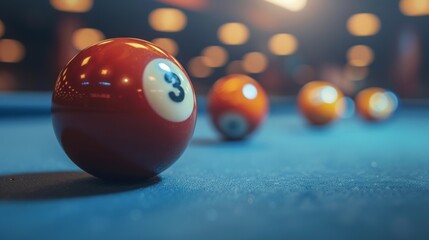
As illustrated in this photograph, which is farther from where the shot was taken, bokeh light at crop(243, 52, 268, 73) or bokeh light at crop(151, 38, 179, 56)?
bokeh light at crop(243, 52, 268, 73)

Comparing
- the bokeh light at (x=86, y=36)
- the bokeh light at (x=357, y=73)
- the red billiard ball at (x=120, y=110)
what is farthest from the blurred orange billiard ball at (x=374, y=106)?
the bokeh light at (x=357, y=73)

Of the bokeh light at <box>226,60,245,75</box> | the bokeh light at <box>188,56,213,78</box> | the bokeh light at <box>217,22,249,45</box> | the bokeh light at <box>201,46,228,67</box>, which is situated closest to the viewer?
the bokeh light at <box>217,22,249,45</box>

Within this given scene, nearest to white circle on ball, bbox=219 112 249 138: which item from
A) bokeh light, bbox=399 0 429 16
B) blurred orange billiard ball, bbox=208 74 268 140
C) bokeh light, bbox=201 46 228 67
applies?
blurred orange billiard ball, bbox=208 74 268 140

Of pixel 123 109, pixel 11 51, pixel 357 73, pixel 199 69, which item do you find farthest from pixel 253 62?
pixel 123 109

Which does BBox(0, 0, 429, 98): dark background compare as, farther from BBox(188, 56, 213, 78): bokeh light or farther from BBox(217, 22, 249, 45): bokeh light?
BBox(188, 56, 213, 78): bokeh light

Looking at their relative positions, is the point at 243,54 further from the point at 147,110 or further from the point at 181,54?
the point at 147,110

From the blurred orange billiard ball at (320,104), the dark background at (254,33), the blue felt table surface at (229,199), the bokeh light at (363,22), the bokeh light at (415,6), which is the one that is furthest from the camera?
the bokeh light at (363,22)

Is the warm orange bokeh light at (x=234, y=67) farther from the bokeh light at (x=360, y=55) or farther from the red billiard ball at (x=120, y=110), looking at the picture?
the red billiard ball at (x=120, y=110)

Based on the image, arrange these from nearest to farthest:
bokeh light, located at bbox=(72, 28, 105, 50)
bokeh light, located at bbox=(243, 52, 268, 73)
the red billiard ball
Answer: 1. the red billiard ball
2. bokeh light, located at bbox=(72, 28, 105, 50)
3. bokeh light, located at bbox=(243, 52, 268, 73)
